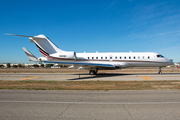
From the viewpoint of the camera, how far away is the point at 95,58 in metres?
25.5

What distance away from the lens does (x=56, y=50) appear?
25359 millimetres

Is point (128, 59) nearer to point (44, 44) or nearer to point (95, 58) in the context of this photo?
point (95, 58)

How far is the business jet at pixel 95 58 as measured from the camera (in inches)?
936

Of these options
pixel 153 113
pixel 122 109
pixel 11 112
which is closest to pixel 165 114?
pixel 153 113

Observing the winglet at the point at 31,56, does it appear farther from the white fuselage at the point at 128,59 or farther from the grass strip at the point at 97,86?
the grass strip at the point at 97,86

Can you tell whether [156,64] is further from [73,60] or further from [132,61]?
[73,60]

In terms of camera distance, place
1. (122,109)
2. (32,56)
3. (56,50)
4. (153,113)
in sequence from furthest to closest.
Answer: (56,50)
(32,56)
(122,109)
(153,113)

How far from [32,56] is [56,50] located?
13.8 ft

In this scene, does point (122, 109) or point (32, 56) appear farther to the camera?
point (32, 56)

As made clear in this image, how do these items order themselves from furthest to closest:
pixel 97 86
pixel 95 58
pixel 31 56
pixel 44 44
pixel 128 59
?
pixel 95 58 < pixel 128 59 < pixel 44 44 < pixel 31 56 < pixel 97 86

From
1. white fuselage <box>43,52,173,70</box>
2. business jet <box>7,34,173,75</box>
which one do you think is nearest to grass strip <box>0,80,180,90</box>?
business jet <box>7,34,173,75</box>

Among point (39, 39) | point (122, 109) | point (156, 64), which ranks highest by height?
point (39, 39)

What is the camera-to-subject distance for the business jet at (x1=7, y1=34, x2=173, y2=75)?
78.0ft

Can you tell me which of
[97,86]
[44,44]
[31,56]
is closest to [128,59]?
[97,86]
